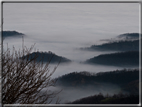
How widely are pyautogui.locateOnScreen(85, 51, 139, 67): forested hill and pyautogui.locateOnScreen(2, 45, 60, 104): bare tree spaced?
94 centimetres

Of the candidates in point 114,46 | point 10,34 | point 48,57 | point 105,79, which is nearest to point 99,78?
point 105,79

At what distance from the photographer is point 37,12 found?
4.16 m

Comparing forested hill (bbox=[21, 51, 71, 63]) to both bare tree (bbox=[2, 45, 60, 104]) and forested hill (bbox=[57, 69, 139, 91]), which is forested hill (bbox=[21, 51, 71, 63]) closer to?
bare tree (bbox=[2, 45, 60, 104])

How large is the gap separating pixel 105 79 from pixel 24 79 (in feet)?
5.39

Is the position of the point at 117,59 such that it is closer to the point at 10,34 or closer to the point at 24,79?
the point at 24,79

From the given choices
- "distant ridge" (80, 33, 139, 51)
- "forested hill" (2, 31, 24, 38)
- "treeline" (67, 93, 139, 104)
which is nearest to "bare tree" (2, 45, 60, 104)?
"forested hill" (2, 31, 24, 38)

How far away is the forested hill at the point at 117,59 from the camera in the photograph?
4055mm

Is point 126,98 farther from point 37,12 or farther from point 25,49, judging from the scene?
point 37,12

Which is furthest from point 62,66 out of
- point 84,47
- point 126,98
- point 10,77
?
point 126,98

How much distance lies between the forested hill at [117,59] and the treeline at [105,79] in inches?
6.6

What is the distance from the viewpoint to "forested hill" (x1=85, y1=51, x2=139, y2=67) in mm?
4055

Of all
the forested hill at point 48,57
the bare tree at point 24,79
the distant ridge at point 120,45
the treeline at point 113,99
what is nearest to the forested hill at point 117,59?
the distant ridge at point 120,45

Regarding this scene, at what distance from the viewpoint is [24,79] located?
3.87m

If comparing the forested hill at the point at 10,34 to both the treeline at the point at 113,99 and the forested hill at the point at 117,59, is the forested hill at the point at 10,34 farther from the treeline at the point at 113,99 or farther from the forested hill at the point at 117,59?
the treeline at the point at 113,99
